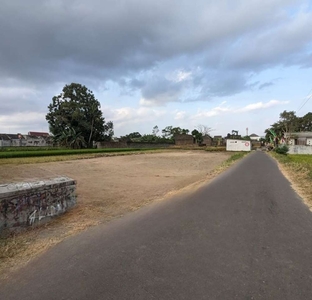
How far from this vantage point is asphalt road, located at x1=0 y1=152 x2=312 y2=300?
7.56ft

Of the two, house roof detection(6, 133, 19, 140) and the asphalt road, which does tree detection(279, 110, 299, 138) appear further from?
house roof detection(6, 133, 19, 140)

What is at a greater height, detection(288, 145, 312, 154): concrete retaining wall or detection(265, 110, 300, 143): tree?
detection(265, 110, 300, 143): tree

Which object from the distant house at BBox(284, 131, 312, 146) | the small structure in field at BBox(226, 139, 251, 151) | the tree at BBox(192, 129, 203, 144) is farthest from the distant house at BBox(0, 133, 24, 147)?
the distant house at BBox(284, 131, 312, 146)

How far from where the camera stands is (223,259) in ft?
9.56

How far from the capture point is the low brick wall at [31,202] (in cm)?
387

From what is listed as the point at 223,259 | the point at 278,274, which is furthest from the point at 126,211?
the point at 278,274

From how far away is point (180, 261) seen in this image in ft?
9.43

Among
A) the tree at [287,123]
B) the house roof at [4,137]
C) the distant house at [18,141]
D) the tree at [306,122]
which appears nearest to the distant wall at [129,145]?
the distant house at [18,141]

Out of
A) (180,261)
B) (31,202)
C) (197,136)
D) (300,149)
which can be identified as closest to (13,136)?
(197,136)

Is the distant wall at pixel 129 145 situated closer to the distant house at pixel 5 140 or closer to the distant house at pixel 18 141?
the distant house at pixel 18 141

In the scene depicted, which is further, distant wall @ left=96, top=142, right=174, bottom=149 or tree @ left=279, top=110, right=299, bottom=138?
tree @ left=279, top=110, right=299, bottom=138

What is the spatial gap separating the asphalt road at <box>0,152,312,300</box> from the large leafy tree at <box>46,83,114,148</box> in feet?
176

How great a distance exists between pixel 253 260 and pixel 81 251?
7.87 feet

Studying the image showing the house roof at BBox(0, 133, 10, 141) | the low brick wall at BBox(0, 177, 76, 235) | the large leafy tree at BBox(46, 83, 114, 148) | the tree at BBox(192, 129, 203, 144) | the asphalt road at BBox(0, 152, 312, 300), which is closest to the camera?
the asphalt road at BBox(0, 152, 312, 300)
